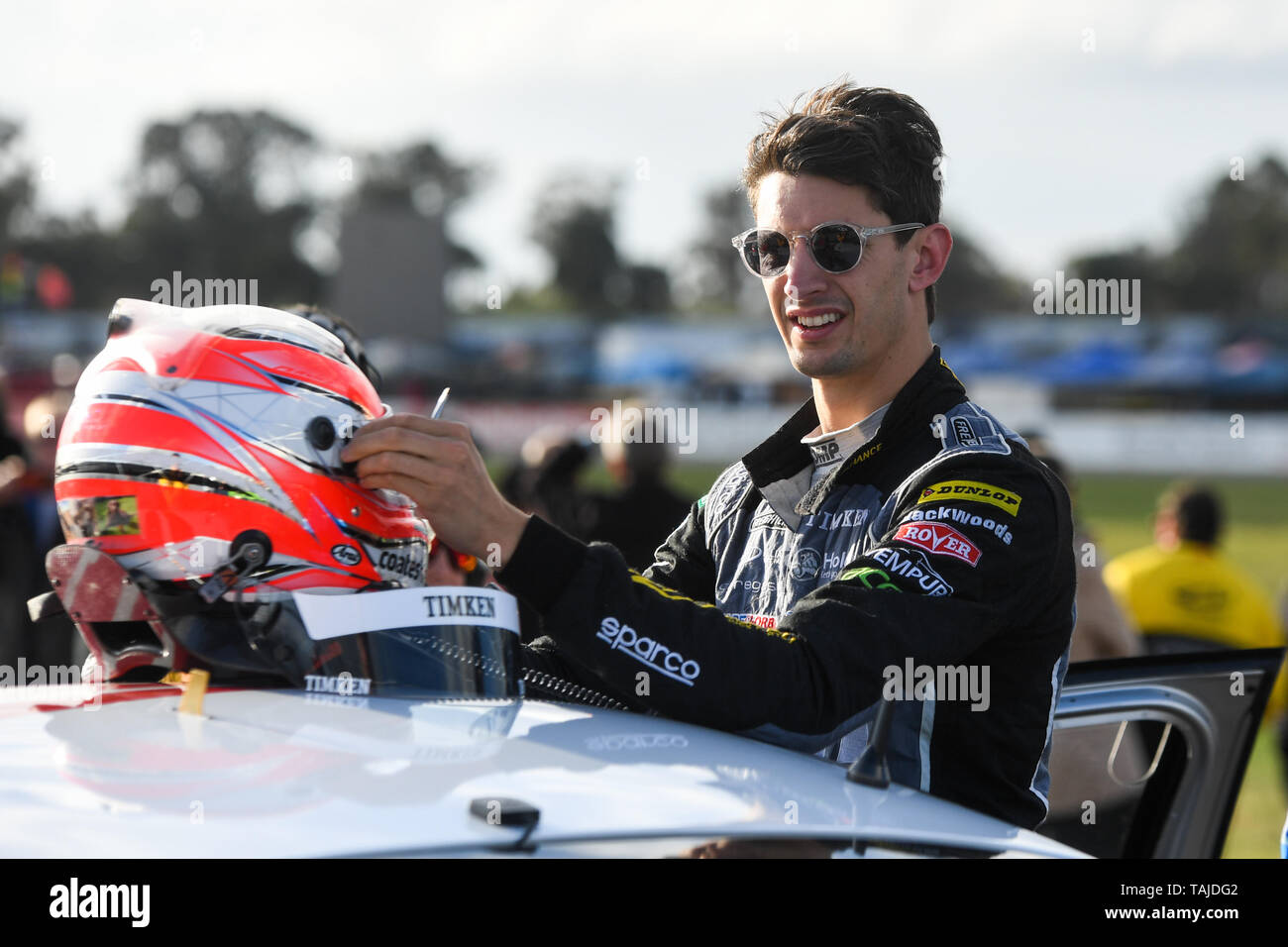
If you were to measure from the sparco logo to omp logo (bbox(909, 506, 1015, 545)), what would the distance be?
845 millimetres

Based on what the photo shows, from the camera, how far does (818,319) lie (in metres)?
2.54

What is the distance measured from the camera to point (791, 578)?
241 centimetres

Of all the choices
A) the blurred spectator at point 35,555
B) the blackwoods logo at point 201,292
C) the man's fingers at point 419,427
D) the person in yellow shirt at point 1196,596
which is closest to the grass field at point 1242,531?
the person in yellow shirt at point 1196,596

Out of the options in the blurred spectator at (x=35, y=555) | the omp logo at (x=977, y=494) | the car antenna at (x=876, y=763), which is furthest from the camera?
the blurred spectator at (x=35, y=555)

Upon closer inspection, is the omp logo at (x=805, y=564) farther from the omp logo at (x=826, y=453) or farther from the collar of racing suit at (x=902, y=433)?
the omp logo at (x=826, y=453)

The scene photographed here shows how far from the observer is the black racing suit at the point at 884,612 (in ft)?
6.48

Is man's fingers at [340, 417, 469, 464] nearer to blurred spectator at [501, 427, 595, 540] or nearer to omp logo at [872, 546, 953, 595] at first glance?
omp logo at [872, 546, 953, 595]

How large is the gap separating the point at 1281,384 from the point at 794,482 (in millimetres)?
42874

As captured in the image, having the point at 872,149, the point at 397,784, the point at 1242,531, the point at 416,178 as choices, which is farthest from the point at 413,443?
the point at 416,178

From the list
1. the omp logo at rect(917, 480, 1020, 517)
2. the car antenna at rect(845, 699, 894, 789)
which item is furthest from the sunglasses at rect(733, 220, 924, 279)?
the car antenna at rect(845, 699, 894, 789)

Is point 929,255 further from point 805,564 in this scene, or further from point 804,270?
point 805,564

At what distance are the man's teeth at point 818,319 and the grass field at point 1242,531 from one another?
337 cm

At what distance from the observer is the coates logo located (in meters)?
2.08
